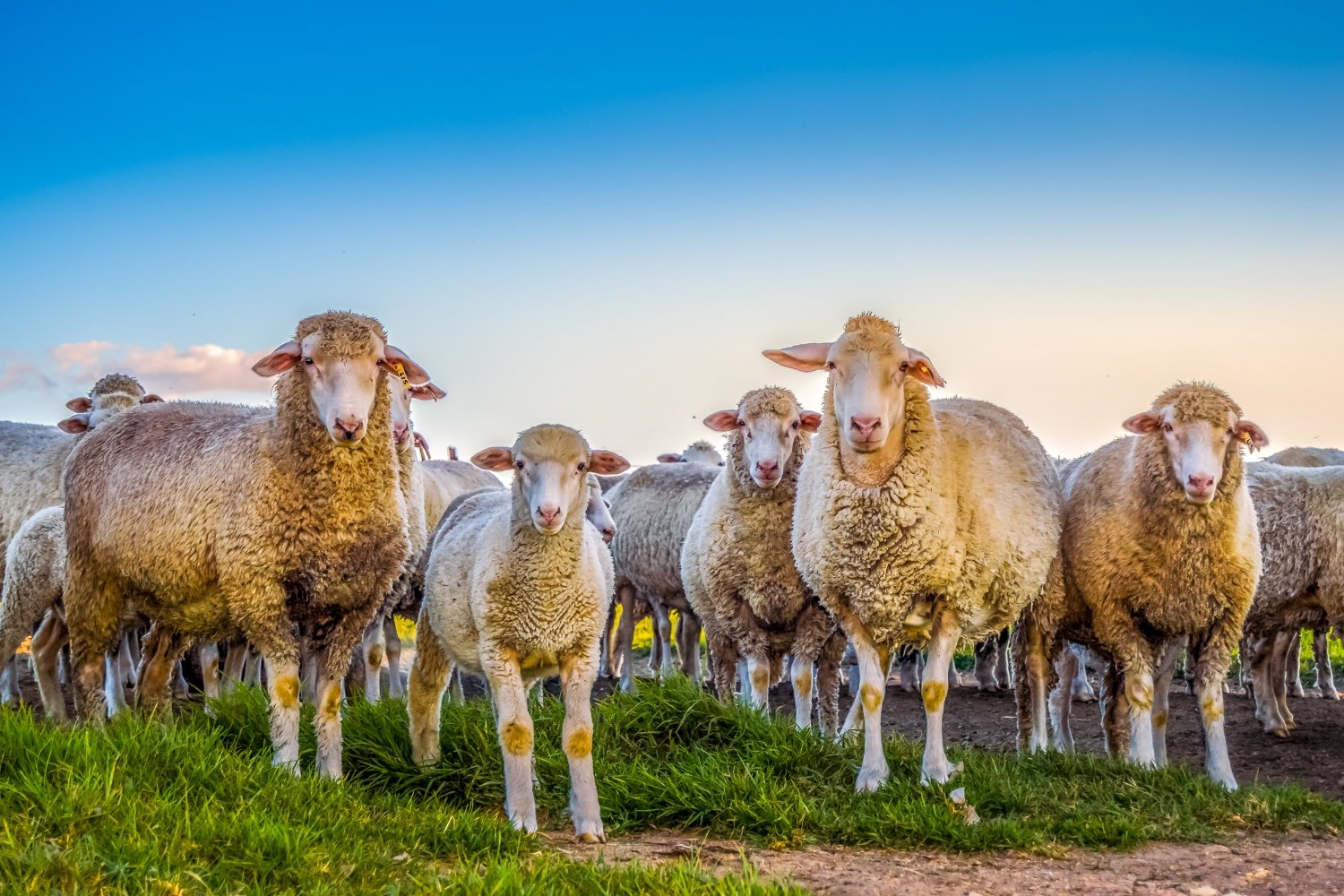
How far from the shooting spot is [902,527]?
698 centimetres

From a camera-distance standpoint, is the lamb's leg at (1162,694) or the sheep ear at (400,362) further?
the lamb's leg at (1162,694)

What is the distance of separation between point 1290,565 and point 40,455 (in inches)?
418

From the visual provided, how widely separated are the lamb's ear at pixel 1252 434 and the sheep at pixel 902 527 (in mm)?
1294

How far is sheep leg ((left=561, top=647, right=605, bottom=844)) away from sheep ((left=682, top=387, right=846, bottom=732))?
7.70 ft

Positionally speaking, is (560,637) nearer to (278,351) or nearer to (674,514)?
(278,351)

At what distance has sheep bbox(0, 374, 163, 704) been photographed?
10.7 m

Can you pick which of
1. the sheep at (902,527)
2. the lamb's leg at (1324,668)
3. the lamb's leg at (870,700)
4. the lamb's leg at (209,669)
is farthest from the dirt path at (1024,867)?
the lamb's leg at (1324,668)

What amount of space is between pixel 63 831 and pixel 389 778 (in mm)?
2227

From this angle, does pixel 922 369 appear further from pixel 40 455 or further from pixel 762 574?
pixel 40 455

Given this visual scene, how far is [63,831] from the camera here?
15.0 ft

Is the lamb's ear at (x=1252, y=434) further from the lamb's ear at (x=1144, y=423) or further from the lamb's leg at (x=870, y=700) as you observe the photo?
the lamb's leg at (x=870, y=700)

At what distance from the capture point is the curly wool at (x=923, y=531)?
6973mm

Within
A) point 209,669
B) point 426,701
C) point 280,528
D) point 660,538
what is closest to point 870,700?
point 426,701

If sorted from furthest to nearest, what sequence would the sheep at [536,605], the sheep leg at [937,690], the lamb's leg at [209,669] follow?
the lamb's leg at [209,669], the sheep leg at [937,690], the sheep at [536,605]
